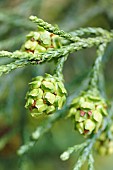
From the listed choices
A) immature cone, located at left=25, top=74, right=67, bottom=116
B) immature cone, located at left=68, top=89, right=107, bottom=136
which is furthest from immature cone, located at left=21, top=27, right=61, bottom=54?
immature cone, located at left=68, top=89, right=107, bottom=136

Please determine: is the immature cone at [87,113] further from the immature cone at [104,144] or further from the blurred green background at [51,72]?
the blurred green background at [51,72]

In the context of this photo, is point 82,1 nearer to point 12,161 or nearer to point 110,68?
point 110,68

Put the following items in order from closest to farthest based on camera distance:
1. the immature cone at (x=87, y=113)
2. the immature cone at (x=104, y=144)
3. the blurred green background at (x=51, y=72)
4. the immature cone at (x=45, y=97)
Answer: the immature cone at (x=45, y=97) → the immature cone at (x=87, y=113) → the immature cone at (x=104, y=144) → the blurred green background at (x=51, y=72)

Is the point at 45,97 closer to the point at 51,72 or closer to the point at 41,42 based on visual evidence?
the point at 41,42

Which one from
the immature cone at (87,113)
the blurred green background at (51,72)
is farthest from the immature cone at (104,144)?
the blurred green background at (51,72)

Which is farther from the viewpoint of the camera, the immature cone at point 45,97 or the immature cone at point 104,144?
the immature cone at point 104,144

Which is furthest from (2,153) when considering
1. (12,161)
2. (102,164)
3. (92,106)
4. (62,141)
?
(92,106)

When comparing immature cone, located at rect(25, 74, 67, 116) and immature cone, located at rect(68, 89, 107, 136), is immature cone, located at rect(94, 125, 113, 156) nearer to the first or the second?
immature cone, located at rect(68, 89, 107, 136)
